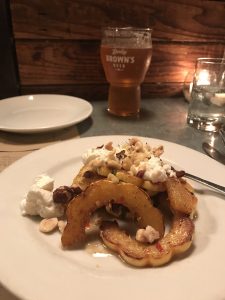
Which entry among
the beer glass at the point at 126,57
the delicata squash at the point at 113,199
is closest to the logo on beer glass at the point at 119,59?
the beer glass at the point at 126,57

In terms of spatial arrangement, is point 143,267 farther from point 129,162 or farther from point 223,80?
point 223,80

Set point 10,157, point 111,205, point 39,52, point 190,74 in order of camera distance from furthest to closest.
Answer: point 190,74
point 39,52
point 10,157
point 111,205

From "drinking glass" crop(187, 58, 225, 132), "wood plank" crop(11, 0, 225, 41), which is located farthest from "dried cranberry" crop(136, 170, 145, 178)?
"wood plank" crop(11, 0, 225, 41)

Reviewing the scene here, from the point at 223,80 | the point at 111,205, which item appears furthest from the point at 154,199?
the point at 223,80

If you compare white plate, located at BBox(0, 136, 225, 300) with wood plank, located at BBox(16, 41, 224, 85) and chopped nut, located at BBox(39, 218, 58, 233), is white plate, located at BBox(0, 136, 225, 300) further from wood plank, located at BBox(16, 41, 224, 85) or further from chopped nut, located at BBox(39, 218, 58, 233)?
wood plank, located at BBox(16, 41, 224, 85)

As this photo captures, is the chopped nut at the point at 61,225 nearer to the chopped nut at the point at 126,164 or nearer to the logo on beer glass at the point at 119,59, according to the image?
the chopped nut at the point at 126,164

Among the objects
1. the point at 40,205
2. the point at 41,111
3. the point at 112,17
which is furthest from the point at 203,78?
the point at 40,205

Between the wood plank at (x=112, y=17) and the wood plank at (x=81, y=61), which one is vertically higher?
the wood plank at (x=112, y=17)
